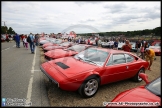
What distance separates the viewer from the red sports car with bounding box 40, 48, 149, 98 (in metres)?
3.22

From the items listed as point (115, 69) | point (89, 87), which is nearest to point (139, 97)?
point (89, 87)

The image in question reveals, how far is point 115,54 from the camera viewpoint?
4.36m

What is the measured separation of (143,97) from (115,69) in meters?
1.75

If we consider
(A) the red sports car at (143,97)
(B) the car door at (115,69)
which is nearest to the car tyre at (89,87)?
(B) the car door at (115,69)

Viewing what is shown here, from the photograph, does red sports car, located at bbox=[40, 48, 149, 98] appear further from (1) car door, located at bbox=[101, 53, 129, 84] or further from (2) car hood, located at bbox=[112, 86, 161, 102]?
(2) car hood, located at bbox=[112, 86, 161, 102]

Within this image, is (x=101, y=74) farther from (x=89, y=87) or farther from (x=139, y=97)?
(x=139, y=97)

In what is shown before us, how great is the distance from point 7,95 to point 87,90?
2088mm

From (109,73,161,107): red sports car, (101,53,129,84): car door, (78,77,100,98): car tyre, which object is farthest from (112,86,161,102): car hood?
(101,53,129,84): car door

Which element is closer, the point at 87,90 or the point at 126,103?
the point at 126,103

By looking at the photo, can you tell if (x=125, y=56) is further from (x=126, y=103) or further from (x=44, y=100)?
(x=44, y=100)

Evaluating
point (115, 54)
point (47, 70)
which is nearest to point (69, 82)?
point (47, 70)

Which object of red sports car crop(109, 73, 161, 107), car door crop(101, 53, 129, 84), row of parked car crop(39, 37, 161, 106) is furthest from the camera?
car door crop(101, 53, 129, 84)

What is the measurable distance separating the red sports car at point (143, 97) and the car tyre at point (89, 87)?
1.06m

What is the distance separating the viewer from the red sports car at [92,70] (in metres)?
3.22
